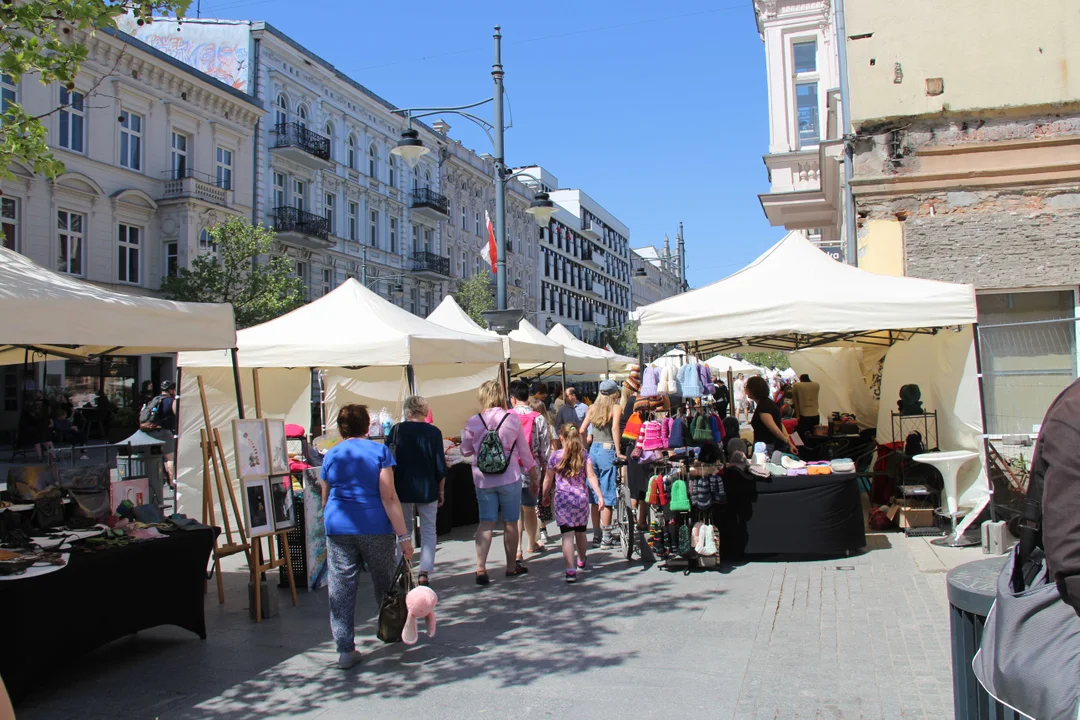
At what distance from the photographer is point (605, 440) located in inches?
337

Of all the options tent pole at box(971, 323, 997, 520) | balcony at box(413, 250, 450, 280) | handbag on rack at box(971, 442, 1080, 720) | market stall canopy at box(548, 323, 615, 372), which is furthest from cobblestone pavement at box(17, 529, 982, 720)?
balcony at box(413, 250, 450, 280)

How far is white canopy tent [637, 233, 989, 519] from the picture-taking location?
7.64 metres

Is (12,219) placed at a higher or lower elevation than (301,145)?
lower

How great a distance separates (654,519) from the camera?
24.9 feet

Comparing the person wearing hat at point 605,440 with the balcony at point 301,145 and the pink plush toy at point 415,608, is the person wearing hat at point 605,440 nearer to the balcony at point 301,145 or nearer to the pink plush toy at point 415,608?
the pink plush toy at point 415,608

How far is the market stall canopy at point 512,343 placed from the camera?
1230cm

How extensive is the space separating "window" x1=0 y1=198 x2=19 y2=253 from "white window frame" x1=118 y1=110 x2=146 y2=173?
3818mm

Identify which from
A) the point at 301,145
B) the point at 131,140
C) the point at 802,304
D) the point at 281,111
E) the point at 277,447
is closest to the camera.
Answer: the point at 277,447

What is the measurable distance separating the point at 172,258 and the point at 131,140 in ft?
12.7

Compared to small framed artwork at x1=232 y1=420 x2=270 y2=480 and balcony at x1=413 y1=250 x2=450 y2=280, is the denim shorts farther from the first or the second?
balcony at x1=413 y1=250 x2=450 y2=280

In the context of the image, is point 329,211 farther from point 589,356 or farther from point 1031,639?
point 1031,639

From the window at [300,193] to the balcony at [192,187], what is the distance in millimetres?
4920

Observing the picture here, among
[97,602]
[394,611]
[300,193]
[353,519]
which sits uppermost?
[300,193]

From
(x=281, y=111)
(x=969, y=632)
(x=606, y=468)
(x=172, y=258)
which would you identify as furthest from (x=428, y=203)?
(x=969, y=632)
